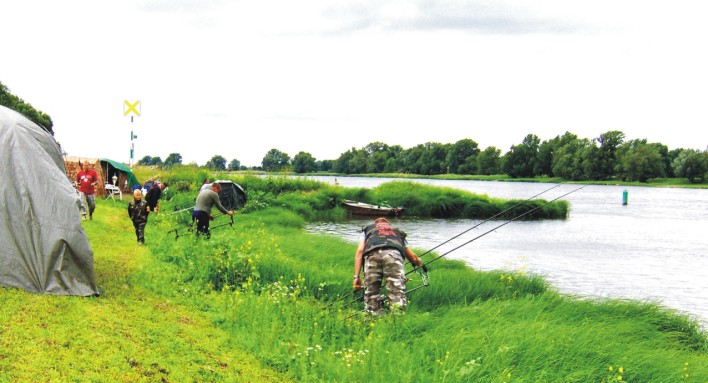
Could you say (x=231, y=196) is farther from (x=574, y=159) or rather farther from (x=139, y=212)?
(x=574, y=159)

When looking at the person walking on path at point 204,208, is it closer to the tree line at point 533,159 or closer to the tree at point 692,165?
the tree line at point 533,159

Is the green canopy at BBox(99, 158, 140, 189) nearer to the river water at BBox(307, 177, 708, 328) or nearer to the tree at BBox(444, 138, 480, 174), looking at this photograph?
the river water at BBox(307, 177, 708, 328)

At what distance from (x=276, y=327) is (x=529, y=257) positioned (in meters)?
17.2

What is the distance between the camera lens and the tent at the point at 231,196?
31109 millimetres

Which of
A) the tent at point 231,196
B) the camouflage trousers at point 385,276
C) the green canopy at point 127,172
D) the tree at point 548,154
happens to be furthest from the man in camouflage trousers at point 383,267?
the tree at point 548,154

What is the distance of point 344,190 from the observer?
42.4 metres

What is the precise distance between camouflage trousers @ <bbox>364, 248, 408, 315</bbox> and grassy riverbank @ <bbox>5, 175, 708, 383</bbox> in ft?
1.06

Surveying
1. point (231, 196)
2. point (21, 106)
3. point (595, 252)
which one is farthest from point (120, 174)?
point (21, 106)

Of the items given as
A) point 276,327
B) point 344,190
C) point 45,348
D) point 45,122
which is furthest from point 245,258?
point 45,122

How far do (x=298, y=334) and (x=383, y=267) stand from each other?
162 cm

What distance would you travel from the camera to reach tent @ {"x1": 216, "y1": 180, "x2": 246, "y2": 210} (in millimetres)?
31109

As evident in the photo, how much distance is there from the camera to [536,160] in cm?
14712

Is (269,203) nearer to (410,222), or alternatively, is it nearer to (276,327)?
(410,222)

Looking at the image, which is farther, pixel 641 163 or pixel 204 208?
pixel 641 163
